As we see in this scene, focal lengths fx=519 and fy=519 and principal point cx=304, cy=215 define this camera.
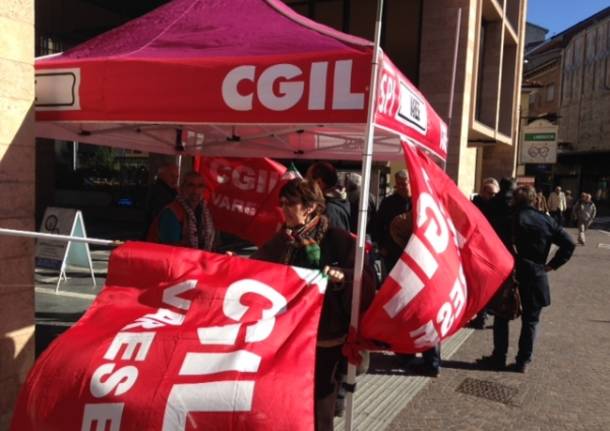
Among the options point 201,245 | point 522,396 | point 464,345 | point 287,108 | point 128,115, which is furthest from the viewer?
point 464,345

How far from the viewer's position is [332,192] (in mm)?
4789

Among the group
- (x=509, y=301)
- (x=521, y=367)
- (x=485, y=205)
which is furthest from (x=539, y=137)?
(x=509, y=301)

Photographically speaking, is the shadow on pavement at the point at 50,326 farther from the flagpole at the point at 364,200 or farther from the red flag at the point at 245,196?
the flagpole at the point at 364,200

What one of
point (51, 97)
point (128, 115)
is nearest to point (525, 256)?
point (128, 115)

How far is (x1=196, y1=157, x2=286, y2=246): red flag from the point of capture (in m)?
5.73

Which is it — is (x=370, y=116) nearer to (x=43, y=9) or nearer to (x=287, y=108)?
(x=287, y=108)

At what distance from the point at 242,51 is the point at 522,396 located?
156 inches


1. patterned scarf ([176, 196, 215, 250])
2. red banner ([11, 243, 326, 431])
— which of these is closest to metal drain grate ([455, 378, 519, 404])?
patterned scarf ([176, 196, 215, 250])

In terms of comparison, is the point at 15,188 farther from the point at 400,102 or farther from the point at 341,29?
the point at 341,29

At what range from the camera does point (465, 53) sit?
1277 cm

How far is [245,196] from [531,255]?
3.09 m

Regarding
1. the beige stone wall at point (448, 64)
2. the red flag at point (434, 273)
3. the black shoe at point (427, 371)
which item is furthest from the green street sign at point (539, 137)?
the red flag at point (434, 273)

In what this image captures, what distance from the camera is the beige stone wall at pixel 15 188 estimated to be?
3.24m

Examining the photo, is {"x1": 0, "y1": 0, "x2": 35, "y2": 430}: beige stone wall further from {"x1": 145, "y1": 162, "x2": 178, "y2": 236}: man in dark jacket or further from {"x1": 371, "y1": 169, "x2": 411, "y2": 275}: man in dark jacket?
{"x1": 371, "y1": 169, "x2": 411, "y2": 275}: man in dark jacket
